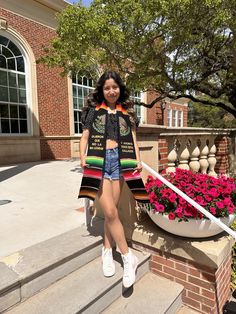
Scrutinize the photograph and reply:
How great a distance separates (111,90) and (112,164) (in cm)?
66

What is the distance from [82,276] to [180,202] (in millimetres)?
1156

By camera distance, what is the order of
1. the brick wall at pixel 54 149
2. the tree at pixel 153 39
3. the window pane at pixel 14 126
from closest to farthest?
the tree at pixel 153 39
the window pane at pixel 14 126
the brick wall at pixel 54 149

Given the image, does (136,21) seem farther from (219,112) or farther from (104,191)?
(219,112)

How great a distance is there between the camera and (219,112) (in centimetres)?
3053

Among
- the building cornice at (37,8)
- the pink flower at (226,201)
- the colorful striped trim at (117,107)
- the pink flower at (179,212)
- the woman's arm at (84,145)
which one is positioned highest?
the building cornice at (37,8)

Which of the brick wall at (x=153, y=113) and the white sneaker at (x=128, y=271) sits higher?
the brick wall at (x=153, y=113)

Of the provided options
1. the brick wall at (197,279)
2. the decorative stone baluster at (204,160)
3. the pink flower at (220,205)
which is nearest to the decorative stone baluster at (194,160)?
the decorative stone baluster at (204,160)

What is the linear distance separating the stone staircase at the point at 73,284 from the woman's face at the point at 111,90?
58.2 inches

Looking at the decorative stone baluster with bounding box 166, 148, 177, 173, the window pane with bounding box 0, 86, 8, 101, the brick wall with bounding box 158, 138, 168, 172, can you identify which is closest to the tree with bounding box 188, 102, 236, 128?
the window pane with bounding box 0, 86, 8, 101

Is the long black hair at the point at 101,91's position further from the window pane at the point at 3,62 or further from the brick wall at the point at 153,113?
the brick wall at the point at 153,113

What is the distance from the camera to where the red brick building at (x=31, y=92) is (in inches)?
402

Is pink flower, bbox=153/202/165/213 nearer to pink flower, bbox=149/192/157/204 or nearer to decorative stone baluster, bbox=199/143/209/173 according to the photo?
pink flower, bbox=149/192/157/204

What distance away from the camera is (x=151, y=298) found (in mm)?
2443

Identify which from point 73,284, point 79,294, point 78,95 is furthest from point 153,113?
point 79,294
